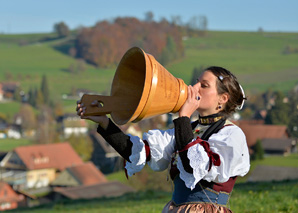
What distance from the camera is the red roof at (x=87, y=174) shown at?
156 ft

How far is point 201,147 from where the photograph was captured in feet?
9.51

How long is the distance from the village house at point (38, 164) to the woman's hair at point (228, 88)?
181 ft

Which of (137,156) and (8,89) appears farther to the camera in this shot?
(8,89)

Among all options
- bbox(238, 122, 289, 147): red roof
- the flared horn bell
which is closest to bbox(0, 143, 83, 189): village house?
bbox(238, 122, 289, 147): red roof

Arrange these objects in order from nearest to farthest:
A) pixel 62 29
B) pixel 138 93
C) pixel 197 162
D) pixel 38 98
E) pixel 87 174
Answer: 1. pixel 197 162
2. pixel 138 93
3. pixel 87 174
4. pixel 38 98
5. pixel 62 29

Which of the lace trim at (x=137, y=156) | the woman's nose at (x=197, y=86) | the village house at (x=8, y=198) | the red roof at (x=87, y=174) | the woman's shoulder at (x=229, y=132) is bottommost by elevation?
the red roof at (x=87, y=174)

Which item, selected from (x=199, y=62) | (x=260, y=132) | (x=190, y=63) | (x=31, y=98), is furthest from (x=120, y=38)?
(x=260, y=132)

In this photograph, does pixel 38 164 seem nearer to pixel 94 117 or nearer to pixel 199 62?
pixel 199 62

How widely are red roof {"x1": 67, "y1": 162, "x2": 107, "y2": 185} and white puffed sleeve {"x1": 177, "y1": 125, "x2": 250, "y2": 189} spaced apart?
145ft

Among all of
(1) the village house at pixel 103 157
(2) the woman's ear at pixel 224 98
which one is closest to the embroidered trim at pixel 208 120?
(2) the woman's ear at pixel 224 98

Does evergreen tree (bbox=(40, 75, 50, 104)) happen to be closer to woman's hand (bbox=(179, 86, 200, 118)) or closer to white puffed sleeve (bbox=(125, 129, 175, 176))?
white puffed sleeve (bbox=(125, 129, 175, 176))

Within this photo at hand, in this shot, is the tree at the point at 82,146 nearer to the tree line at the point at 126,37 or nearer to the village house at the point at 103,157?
the village house at the point at 103,157

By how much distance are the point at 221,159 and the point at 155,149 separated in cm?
56

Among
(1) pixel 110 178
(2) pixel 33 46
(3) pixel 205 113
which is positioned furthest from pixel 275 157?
(2) pixel 33 46
